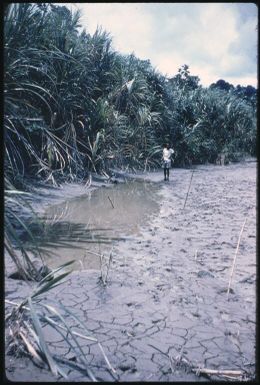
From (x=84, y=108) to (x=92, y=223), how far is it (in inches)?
170

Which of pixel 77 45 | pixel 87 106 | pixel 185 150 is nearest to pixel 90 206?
pixel 87 106

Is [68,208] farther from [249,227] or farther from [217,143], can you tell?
[217,143]

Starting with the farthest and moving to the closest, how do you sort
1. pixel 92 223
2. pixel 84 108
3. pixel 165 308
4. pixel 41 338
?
1. pixel 84 108
2. pixel 92 223
3. pixel 165 308
4. pixel 41 338

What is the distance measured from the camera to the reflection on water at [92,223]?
4.39 meters

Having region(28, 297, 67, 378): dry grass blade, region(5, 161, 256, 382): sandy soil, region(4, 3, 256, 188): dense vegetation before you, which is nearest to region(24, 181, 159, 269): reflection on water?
region(5, 161, 256, 382): sandy soil

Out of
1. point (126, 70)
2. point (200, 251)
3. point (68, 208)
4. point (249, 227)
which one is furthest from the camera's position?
point (126, 70)

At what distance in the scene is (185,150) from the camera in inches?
652

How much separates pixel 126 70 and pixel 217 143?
8166 mm

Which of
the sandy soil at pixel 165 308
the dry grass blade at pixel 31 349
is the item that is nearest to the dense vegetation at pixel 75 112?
the dry grass blade at pixel 31 349

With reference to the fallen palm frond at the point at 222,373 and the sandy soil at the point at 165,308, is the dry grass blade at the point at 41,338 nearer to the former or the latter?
the sandy soil at the point at 165,308

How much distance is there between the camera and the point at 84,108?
9.44m

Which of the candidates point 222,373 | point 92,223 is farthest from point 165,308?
point 92,223

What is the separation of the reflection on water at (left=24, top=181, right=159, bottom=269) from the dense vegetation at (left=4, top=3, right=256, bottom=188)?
3.32 ft

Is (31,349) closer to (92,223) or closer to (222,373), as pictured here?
(222,373)
